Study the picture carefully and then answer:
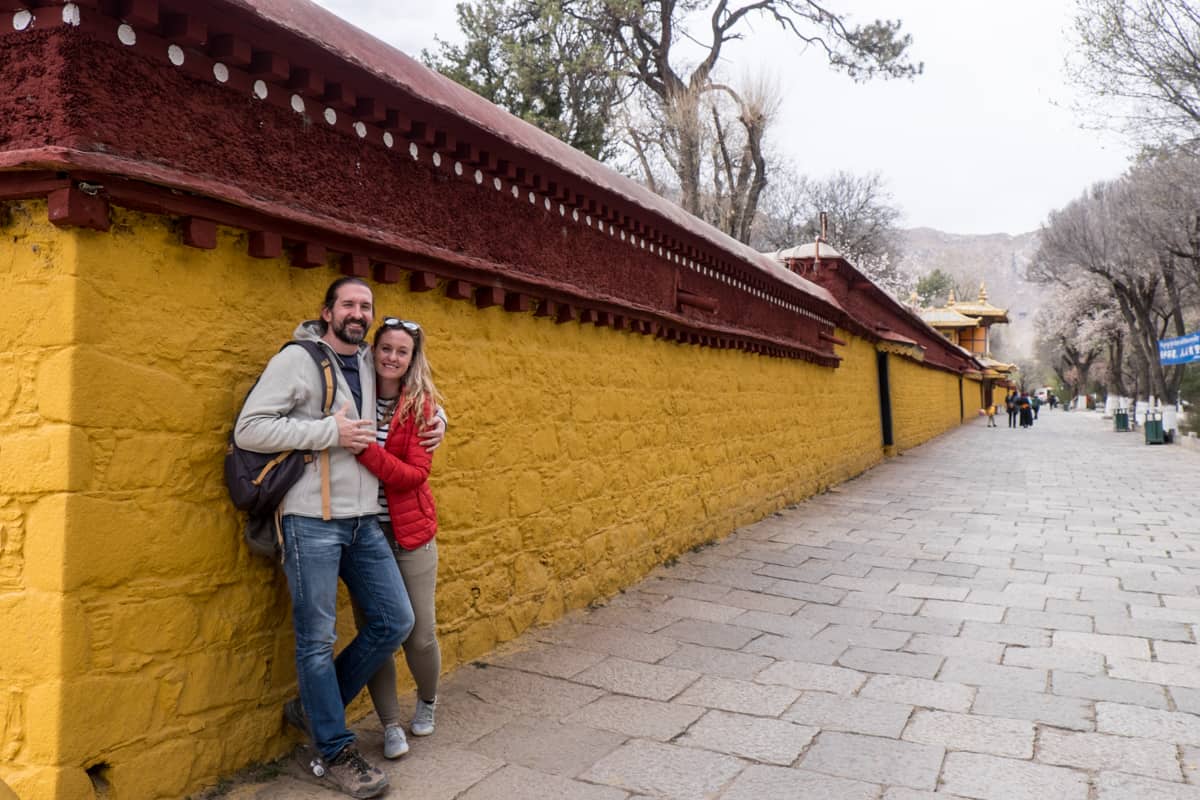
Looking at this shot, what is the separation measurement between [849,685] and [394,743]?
2288 mm

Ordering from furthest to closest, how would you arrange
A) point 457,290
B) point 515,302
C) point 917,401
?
point 917,401, point 515,302, point 457,290

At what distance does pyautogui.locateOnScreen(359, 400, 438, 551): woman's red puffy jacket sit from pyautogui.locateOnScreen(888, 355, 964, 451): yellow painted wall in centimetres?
1573

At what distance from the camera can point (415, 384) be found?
10.9ft

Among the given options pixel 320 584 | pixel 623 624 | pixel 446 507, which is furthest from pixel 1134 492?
pixel 320 584

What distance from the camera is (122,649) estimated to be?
2648 millimetres

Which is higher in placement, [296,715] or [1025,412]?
[1025,412]

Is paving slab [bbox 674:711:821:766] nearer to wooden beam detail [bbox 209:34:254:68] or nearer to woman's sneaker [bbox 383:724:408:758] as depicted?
woman's sneaker [bbox 383:724:408:758]

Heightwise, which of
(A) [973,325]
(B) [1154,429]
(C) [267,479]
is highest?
(A) [973,325]

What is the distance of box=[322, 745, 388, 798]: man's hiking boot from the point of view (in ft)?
9.70

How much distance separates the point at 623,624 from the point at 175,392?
320 cm

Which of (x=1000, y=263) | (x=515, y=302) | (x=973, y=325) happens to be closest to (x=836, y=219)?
(x=973, y=325)

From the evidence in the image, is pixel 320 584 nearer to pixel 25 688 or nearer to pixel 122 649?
pixel 122 649

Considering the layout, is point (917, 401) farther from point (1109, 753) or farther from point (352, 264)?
point (352, 264)

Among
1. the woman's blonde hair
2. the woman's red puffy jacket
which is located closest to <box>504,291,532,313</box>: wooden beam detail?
the woman's blonde hair
